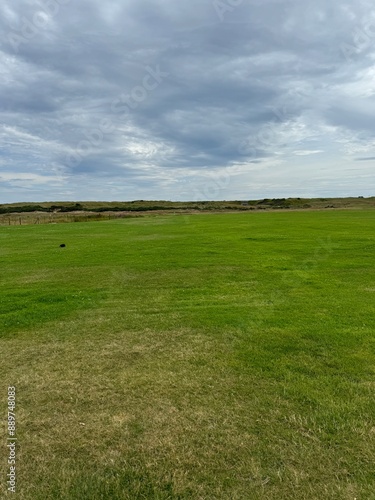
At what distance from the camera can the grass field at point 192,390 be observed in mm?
4383

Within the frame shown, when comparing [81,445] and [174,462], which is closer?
[174,462]

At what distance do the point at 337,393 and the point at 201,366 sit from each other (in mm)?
2631

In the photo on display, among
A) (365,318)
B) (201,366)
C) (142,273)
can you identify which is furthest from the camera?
(142,273)

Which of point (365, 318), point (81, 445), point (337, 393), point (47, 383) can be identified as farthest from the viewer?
point (365, 318)

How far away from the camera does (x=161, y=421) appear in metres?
5.43

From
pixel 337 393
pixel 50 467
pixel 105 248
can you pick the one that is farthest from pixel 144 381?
pixel 105 248

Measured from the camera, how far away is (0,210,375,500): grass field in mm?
4383

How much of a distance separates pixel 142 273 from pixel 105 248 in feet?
32.5

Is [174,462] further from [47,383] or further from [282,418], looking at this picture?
[47,383]

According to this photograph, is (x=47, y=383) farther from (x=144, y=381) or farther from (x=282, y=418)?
(x=282, y=418)

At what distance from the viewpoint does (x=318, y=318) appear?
10.1 metres

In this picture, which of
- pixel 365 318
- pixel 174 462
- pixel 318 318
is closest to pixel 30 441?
pixel 174 462

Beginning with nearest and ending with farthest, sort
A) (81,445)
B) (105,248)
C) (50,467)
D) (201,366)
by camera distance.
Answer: (50,467) → (81,445) → (201,366) → (105,248)

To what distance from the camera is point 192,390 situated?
6.31 metres
